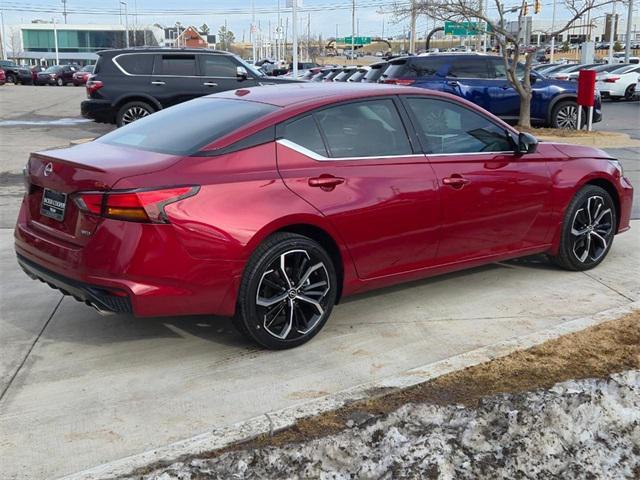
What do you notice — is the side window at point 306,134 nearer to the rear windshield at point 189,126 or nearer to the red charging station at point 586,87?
the rear windshield at point 189,126

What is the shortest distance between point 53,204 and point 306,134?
5.22 feet

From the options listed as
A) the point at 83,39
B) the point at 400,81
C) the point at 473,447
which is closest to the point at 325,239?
the point at 473,447

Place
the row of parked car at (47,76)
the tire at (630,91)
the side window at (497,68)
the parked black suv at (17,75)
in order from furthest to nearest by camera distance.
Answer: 1. the parked black suv at (17,75)
2. the row of parked car at (47,76)
3. the tire at (630,91)
4. the side window at (497,68)

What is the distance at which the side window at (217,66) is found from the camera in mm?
15211

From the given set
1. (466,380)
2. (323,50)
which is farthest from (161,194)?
(323,50)

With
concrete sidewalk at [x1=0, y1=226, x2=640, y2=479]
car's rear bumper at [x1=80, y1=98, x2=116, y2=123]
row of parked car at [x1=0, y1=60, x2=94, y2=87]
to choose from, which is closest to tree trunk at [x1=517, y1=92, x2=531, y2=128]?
car's rear bumper at [x1=80, y1=98, x2=116, y2=123]

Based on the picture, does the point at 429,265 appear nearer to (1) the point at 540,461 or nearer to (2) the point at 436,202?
(2) the point at 436,202

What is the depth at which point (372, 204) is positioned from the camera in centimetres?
464

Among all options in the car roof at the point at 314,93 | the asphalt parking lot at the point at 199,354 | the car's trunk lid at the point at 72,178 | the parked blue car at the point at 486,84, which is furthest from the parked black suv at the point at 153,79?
the car's trunk lid at the point at 72,178

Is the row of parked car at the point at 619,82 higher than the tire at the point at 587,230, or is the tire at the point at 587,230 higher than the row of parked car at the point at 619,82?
the row of parked car at the point at 619,82

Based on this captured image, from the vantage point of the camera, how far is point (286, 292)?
171 inches

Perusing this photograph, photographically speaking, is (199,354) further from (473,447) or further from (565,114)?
(565,114)

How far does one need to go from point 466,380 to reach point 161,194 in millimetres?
1961

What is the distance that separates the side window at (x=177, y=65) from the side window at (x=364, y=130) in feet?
35.6
